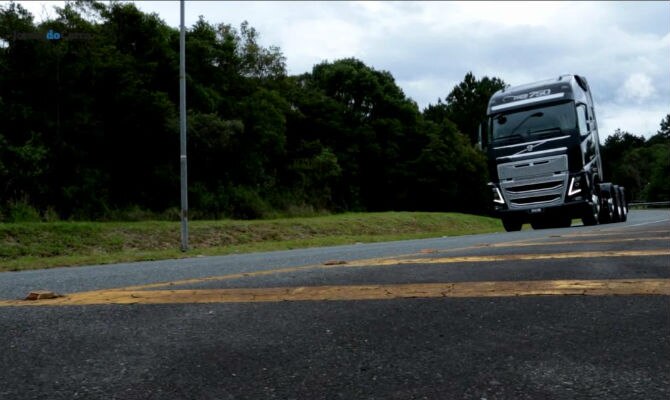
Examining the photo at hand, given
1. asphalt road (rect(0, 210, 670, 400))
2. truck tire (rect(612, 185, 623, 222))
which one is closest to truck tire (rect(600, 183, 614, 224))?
truck tire (rect(612, 185, 623, 222))

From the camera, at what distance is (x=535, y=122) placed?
16.4 m

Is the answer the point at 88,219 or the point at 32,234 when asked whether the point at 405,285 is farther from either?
the point at 88,219

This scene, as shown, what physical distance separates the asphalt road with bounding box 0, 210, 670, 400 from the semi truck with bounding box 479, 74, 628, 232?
11.6m

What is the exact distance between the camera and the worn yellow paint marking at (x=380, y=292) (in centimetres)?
416

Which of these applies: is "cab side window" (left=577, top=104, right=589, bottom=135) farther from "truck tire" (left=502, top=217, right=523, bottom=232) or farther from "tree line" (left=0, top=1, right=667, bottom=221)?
"tree line" (left=0, top=1, right=667, bottom=221)


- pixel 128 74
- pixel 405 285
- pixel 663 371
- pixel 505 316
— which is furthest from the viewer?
pixel 128 74

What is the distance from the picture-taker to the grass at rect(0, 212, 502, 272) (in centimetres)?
1280

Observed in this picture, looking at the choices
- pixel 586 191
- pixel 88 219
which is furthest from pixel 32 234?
pixel 586 191

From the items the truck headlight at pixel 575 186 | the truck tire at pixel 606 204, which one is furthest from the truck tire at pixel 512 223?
the truck tire at pixel 606 204

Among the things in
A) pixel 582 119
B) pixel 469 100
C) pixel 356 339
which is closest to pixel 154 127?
pixel 582 119

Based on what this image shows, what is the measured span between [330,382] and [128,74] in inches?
991

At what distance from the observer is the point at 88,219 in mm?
22047

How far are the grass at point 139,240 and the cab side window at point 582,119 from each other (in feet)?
20.3

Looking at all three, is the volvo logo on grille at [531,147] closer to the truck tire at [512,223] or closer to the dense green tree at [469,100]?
the truck tire at [512,223]
